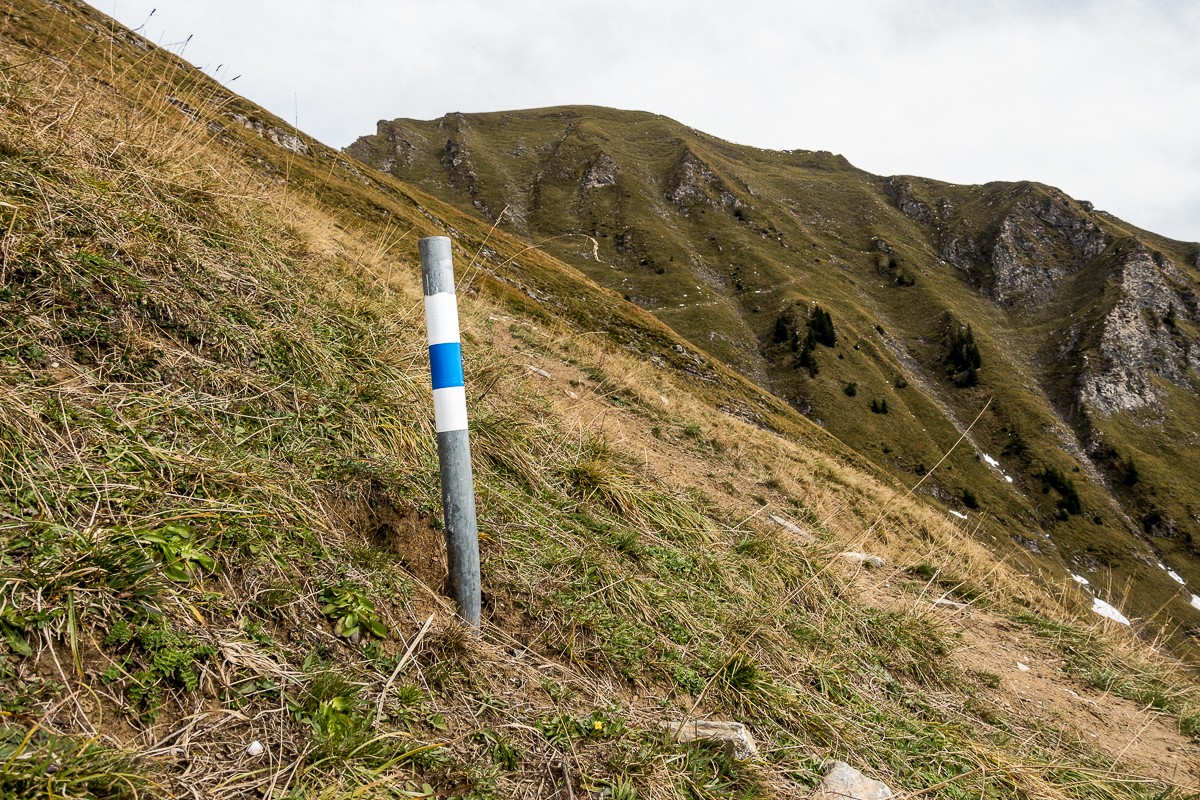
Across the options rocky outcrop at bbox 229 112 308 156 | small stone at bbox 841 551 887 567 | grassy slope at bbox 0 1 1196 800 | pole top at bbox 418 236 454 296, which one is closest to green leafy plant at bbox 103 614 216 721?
grassy slope at bbox 0 1 1196 800

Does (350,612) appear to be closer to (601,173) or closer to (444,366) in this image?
(444,366)

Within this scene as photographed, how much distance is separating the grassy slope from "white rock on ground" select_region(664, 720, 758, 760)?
2.9 inches

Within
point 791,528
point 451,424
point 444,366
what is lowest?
point 791,528

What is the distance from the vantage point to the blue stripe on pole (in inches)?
115

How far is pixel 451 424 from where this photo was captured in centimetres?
291

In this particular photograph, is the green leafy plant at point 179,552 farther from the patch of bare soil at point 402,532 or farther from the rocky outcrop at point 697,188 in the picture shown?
the rocky outcrop at point 697,188

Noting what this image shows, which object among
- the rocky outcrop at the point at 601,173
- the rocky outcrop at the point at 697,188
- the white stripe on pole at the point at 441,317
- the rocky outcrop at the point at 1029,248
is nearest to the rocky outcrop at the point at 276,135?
the white stripe on pole at the point at 441,317

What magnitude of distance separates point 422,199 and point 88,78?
53450mm

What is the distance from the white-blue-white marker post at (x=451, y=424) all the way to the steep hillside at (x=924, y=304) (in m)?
70.2

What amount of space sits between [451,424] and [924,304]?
13481 centimetres

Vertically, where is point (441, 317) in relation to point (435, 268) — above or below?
below

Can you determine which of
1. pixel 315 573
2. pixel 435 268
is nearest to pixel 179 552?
pixel 315 573

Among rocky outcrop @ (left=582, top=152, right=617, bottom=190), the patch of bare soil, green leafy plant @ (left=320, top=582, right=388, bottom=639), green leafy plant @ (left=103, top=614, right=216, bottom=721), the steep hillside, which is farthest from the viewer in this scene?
rocky outcrop @ (left=582, top=152, right=617, bottom=190)

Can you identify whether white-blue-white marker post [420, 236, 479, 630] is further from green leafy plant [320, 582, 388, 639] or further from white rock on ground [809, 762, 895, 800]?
white rock on ground [809, 762, 895, 800]
